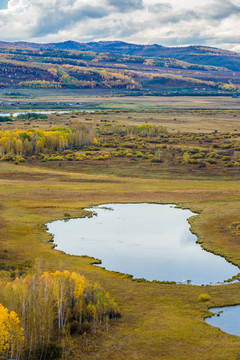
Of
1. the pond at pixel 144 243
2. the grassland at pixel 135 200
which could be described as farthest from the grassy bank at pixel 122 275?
the pond at pixel 144 243

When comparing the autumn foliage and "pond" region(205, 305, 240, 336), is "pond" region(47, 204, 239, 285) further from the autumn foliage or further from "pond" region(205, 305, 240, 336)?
the autumn foliage

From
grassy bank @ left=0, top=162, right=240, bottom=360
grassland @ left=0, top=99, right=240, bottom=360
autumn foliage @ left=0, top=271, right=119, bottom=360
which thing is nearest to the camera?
autumn foliage @ left=0, top=271, right=119, bottom=360

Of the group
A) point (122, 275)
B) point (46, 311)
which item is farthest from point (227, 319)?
point (46, 311)

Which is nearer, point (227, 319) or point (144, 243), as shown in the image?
point (227, 319)

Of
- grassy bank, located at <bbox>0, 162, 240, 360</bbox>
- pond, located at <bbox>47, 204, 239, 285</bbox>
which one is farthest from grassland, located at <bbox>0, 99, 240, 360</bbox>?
pond, located at <bbox>47, 204, 239, 285</bbox>

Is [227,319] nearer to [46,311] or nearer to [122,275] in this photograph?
[122,275]

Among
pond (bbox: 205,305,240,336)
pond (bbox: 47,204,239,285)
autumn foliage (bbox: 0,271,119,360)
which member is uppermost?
autumn foliage (bbox: 0,271,119,360)
